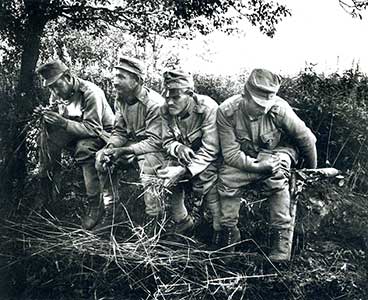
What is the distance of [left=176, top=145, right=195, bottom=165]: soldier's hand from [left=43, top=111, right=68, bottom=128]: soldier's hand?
0.97 metres

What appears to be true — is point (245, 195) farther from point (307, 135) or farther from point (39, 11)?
point (39, 11)

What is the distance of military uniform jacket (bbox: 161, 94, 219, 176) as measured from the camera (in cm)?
504

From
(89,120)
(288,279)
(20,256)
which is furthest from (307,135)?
(20,256)

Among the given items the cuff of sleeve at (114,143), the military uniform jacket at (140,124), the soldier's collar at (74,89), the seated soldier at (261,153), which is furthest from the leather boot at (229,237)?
the soldier's collar at (74,89)

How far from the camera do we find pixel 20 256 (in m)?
5.14

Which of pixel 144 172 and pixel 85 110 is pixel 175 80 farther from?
pixel 85 110

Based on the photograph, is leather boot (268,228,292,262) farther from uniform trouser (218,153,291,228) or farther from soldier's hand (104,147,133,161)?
soldier's hand (104,147,133,161)

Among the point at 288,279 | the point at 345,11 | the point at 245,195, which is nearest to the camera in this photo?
the point at 288,279

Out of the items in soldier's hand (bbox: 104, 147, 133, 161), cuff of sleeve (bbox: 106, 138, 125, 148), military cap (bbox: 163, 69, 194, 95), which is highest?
military cap (bbox: 163, 69, 194, 95)

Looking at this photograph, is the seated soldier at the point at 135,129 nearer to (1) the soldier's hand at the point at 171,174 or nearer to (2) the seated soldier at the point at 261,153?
(1) the soldier's hand at the point at 171,174

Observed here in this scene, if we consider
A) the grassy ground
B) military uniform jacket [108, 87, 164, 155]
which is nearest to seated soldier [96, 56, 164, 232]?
military uniform jacket [108, 87, 164, 155]

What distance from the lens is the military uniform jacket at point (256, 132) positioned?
4973 mm

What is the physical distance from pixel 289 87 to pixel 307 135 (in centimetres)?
108

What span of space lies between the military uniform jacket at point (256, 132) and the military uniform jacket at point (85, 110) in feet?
3.34
